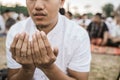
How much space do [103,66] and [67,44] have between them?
14.8ft

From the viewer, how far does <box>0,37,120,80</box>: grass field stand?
17.8 ft

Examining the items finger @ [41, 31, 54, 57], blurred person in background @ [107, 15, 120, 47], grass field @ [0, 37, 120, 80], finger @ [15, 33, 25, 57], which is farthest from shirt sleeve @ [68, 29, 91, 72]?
blurred person in background @ [107, 15, 120, 47]

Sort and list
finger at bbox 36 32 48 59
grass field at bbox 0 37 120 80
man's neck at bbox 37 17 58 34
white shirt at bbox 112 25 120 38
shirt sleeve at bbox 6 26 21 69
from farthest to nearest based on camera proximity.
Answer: white shirt at bbox 112 25 120 38 → grass field at bbox 0 37 120 80 → shirt sleeve at bbox 6 26 21 69 → man's neck at bbox 37 17 58 34 → finger at bbox 36 32 48 59

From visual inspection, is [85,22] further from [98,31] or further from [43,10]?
[43,10]

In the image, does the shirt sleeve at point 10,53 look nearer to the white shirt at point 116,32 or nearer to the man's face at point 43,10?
the man's face at point 43,10

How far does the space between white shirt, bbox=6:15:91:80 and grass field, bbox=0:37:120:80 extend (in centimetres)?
321

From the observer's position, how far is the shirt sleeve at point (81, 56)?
204 centimetres

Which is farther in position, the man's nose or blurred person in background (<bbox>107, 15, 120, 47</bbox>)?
blurred person in background (<bbox>107, 15, 120, 47</bbox>)

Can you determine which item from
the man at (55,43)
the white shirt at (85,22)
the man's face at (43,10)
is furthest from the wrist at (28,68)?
the white shirt at (85,22)

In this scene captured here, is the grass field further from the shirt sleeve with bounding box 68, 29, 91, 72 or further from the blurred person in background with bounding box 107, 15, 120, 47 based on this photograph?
the shirt sleeve with bounding box 68, 29, 91, 72

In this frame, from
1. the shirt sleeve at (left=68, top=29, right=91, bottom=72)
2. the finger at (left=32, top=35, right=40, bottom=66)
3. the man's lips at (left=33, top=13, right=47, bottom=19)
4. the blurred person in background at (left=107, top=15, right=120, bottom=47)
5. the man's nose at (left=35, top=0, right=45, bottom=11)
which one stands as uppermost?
the man's nose at (left=35, top=0, right=45, bottom=11)

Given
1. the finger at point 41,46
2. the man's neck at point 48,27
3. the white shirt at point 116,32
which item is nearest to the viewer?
the finger at point 41,46

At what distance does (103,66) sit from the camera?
6445 mm

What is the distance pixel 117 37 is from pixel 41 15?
23.4 feet
